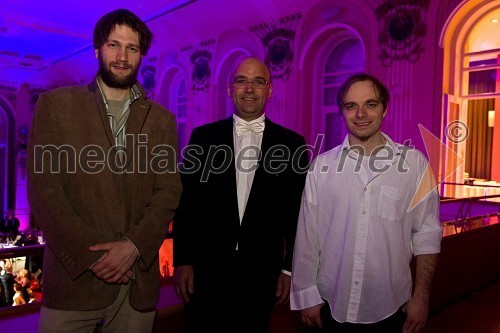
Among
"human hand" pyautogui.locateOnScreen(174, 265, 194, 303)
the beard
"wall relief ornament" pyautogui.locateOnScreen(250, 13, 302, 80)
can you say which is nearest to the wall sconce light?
"wall relief ornament" pyautogui.locateOnScreen(250, 13, 302, 80)

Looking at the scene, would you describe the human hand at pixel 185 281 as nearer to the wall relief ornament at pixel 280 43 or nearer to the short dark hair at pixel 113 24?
the short dark hair at pixel 113 24

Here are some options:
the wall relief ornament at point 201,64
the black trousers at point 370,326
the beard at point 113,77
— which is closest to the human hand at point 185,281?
the black trousers at point 370,326

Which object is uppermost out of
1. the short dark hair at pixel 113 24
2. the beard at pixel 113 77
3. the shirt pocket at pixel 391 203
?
the short dark hair at pixel 113 24

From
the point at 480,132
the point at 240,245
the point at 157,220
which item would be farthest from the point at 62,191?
the point at 480,132

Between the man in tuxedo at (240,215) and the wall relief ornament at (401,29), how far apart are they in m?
6.09

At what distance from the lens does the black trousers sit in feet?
5.83

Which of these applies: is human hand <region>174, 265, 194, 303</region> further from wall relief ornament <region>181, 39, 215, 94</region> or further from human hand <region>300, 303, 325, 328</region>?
wall relief ornament <region>181, 39, 215, 94</region>

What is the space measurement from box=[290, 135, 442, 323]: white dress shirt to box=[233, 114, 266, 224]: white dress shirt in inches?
14.4

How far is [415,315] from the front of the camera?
69.9 inches

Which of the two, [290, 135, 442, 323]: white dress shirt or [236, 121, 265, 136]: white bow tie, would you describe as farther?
[236, 121, 265, 136]: white bow tie

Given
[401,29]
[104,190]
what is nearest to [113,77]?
[104,190]

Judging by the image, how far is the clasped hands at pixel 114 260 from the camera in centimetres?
152

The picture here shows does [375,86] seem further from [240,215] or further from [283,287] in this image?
[283,287]

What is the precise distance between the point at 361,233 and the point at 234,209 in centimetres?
66
